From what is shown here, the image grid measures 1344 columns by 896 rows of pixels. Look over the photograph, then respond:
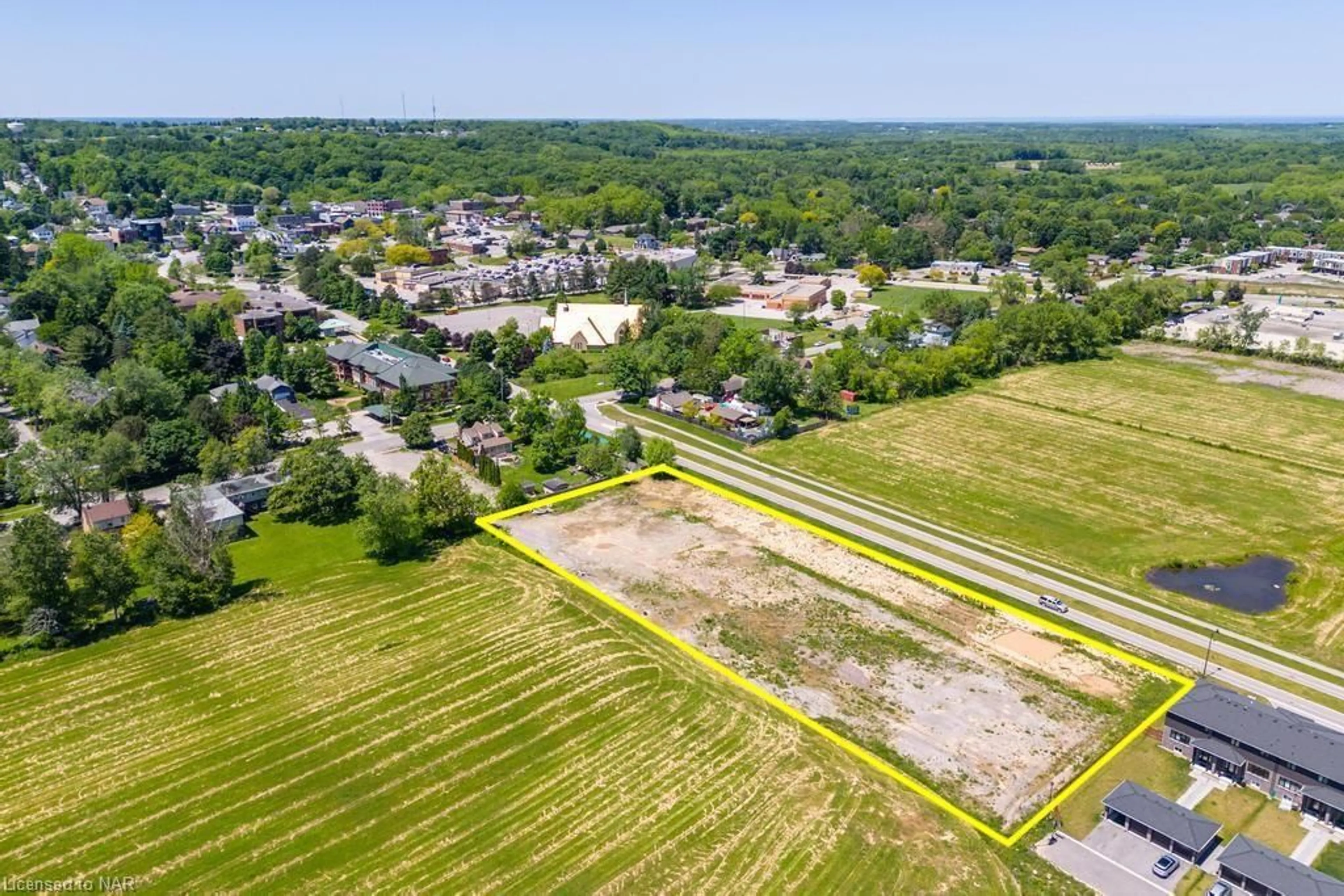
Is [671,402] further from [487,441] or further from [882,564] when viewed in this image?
[882,564]

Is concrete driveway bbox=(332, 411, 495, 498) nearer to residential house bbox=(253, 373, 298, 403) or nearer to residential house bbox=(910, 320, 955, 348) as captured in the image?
residential house bbox=(253, 373, 298, 403)

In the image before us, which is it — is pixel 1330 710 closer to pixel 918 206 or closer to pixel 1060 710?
pixel 1060 710

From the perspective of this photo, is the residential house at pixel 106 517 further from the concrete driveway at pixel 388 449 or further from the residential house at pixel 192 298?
the residential house at pixel 192 298

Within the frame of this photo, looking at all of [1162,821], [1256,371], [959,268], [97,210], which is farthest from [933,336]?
[97,210]

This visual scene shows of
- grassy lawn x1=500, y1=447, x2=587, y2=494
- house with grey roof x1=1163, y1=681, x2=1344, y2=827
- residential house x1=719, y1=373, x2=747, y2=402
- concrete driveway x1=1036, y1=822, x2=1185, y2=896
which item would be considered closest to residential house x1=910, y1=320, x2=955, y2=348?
residential house x1=719, y1=373, x2=747, y2=402

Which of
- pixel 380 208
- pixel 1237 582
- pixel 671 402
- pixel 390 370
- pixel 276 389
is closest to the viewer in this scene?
pixel 1237 582

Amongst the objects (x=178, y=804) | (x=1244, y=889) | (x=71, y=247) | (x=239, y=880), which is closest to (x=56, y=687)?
(x=178, y=804)
